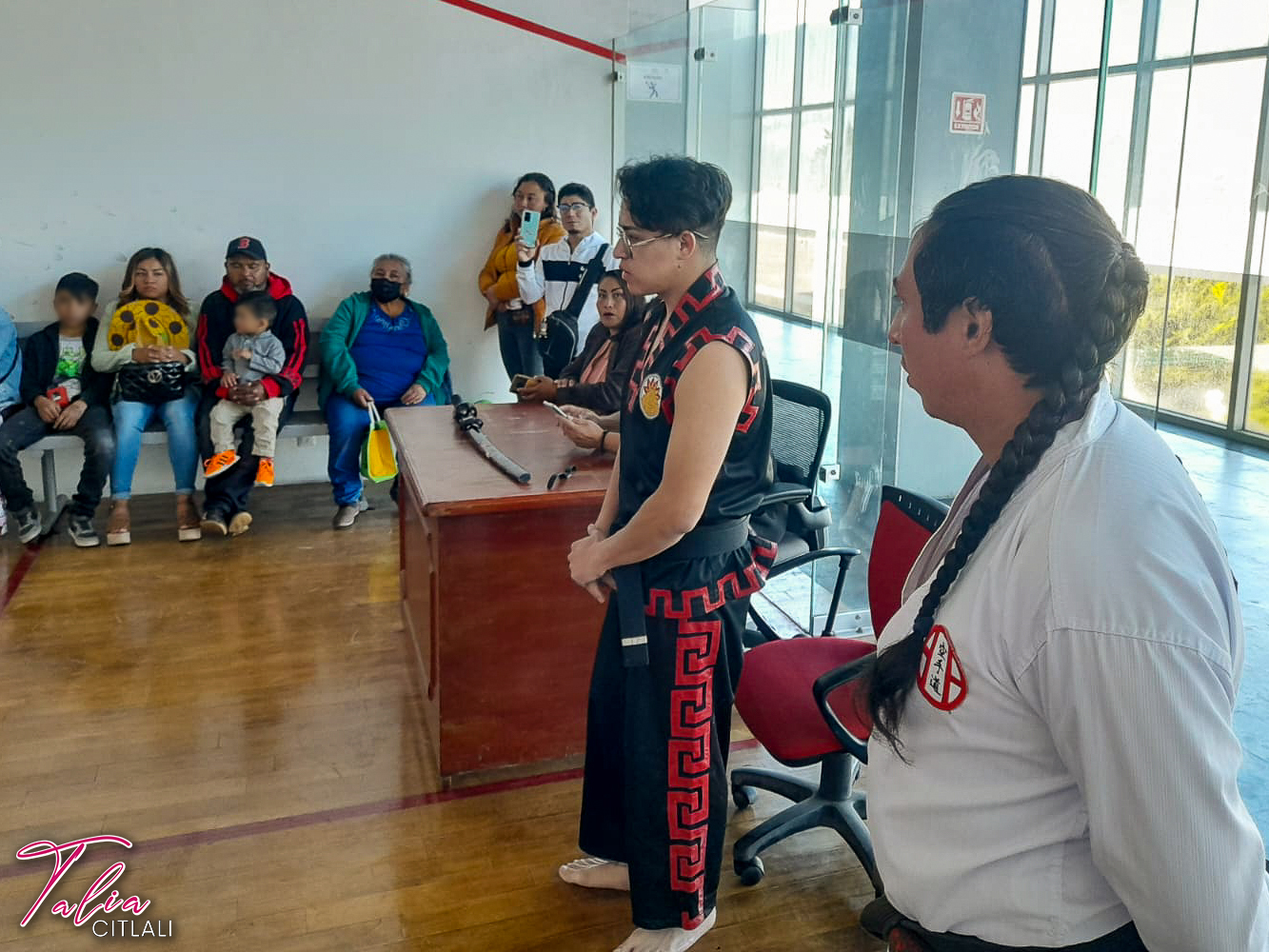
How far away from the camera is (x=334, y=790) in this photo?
263 centimetres

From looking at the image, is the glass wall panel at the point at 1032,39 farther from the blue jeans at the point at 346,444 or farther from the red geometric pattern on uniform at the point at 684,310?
the blue jeans at the point at 346,444

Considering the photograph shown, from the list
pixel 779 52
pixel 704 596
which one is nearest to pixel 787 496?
pixel 704 596

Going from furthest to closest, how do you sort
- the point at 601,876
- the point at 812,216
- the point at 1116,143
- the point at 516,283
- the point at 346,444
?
the point at 516,283 → the point at 346,444 → the point at 812,216 → the point at 1116,143 → the point at 601,876

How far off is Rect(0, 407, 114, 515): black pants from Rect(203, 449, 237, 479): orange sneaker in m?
0.40

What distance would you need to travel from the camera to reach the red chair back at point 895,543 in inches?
80.3

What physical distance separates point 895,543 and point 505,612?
98cm

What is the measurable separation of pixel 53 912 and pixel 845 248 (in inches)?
115

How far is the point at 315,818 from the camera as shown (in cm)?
251

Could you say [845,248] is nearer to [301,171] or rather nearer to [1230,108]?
[1230,108]

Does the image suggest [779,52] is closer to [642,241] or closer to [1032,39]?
[1032,39]

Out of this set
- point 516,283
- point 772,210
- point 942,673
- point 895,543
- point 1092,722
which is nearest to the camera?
point 1092,722

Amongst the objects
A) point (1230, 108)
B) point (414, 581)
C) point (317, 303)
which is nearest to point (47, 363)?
point (317, 303)

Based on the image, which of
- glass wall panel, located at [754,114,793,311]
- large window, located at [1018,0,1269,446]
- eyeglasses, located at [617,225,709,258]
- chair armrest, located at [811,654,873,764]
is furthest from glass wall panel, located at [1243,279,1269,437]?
eyeglasses, located at [617,225,709,258]

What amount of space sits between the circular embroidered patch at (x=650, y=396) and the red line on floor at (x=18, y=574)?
9.84 feet
